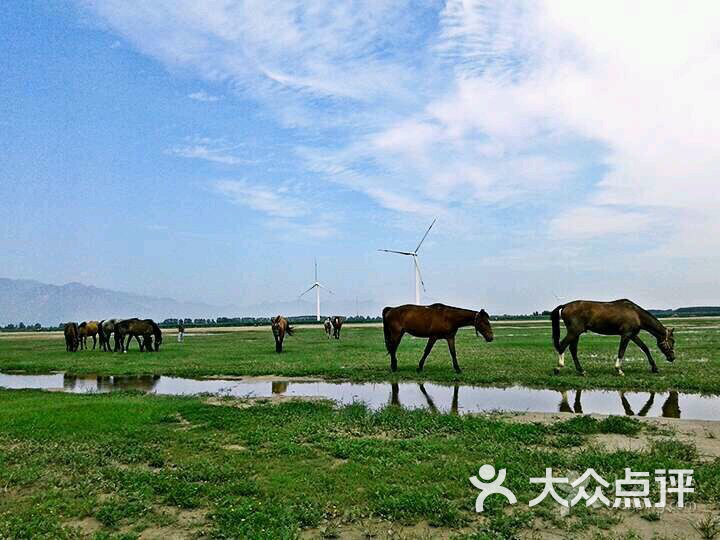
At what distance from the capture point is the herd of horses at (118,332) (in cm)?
3122

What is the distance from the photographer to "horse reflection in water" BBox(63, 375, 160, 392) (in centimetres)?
1647

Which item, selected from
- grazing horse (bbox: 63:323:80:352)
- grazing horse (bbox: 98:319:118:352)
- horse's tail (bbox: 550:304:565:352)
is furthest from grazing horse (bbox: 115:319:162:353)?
horse's tail (bbox: 550:304:565:352)

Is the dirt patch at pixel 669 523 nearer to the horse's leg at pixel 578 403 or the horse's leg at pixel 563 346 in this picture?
the horse's leg at pixel 578 403

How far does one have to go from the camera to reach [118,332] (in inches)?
1233

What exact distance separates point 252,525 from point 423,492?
2.03 meters

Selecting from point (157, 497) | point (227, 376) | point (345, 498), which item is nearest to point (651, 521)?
point (345, 498)

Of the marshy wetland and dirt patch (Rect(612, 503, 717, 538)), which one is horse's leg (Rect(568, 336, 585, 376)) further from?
dirt patch (Rect(612, 503, 717, 538))

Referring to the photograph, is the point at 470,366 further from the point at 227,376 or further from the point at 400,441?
the point at 400,441

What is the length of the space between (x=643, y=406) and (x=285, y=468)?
8.61 m

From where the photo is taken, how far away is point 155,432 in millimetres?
9625

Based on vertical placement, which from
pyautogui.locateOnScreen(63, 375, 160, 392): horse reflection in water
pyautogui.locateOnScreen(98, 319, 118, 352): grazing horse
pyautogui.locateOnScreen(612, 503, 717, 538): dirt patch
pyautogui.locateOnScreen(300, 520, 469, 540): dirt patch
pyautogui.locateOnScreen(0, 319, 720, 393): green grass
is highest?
pyautogui.locateOnScreen(98, 319, 118, 352): grazing horse

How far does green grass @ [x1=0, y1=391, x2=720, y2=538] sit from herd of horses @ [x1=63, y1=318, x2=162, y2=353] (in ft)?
68.4

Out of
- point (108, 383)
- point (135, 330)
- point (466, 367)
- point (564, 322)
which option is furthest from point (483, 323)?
point (135, 330)

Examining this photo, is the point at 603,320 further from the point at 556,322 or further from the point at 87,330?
the point at 87,330
